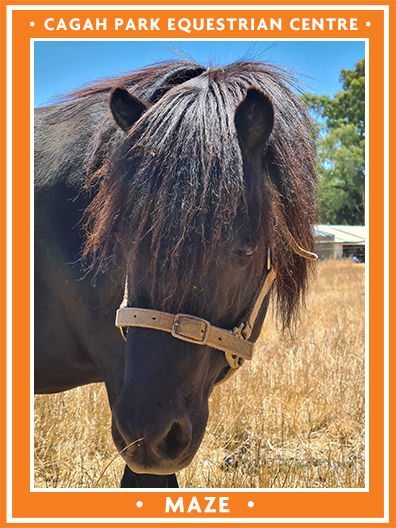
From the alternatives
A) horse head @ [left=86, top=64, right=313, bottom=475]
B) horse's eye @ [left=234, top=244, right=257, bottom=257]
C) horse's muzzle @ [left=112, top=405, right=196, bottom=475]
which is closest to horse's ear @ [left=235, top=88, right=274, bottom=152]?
horse head @ [left=86, top=64, right=313, bottom=475]

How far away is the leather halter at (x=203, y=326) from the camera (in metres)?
1.49

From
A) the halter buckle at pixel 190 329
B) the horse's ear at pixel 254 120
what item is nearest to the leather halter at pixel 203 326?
the halter buckle at pixel 190 329

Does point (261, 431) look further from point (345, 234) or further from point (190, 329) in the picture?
point (345, 234)

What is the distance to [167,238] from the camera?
1.50 m

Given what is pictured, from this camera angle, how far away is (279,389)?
4.03 meters

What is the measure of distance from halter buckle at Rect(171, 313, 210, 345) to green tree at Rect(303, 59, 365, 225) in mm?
24829

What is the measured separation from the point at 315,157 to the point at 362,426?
7.93 ft

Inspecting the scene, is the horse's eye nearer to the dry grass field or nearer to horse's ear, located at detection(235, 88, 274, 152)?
horse's ear, located at detection(235, 88, 274, 152)

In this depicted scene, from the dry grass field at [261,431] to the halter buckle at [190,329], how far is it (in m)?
1.33

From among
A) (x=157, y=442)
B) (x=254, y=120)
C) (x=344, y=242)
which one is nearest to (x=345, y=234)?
(x=344, y=242)

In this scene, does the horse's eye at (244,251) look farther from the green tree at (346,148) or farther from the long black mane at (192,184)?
the green tree at (346,148)

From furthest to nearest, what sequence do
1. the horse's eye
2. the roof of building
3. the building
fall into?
the roof of building < the building < the horse's eye

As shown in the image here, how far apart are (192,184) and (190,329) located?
485mm

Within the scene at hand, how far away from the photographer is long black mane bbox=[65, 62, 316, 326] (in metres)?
1.50
